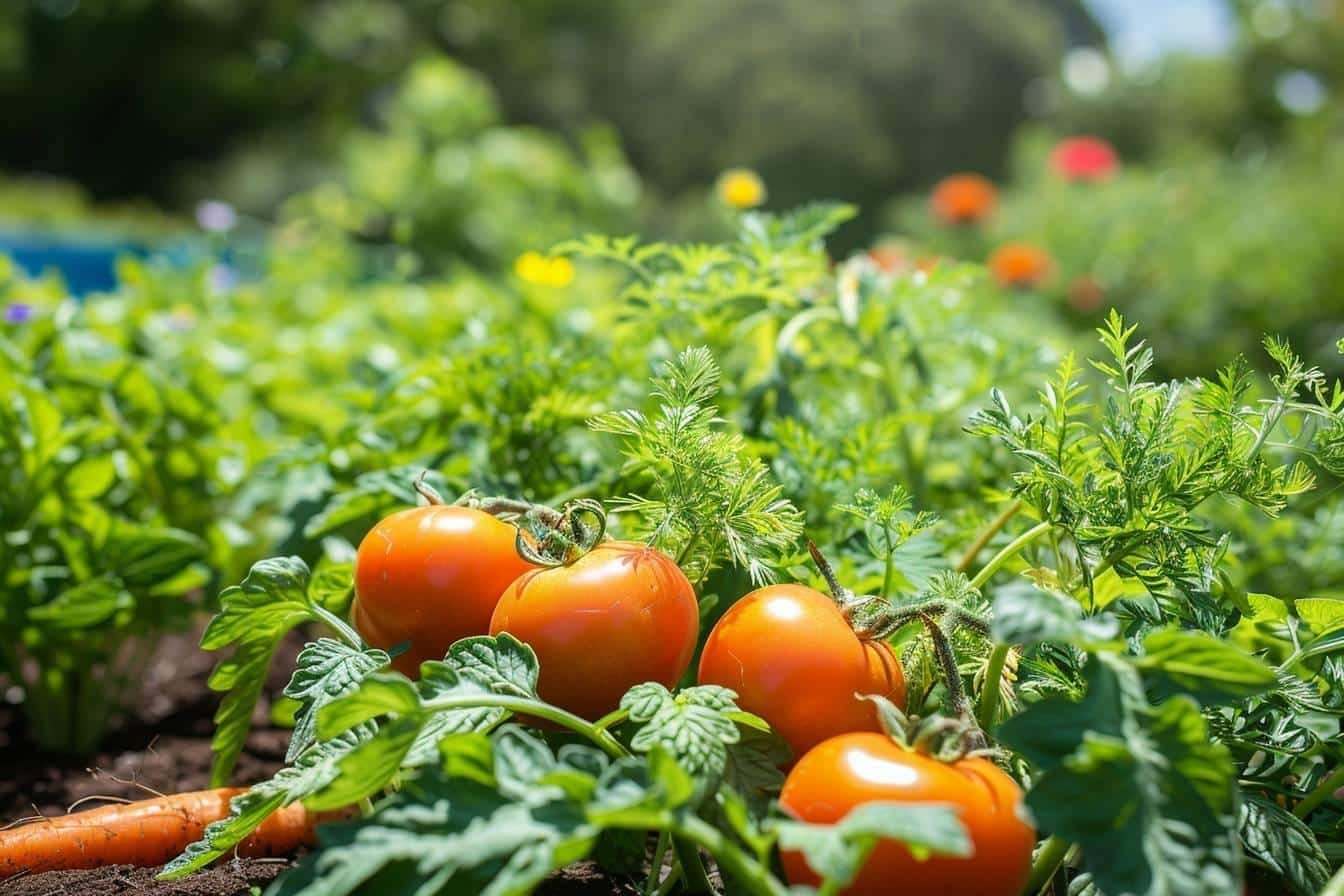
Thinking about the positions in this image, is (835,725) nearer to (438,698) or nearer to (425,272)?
(438,698)

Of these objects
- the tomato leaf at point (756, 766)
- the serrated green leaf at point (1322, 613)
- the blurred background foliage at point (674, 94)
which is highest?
the serrated green leaf at point (1322, 613)

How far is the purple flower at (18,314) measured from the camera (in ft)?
6.46

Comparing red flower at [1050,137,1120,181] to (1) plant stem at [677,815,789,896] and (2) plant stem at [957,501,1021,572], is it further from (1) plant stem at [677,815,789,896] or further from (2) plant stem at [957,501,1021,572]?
(1) plant stem at [677,815,789,896]

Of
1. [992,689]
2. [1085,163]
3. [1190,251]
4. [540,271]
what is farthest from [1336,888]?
[1085,163]

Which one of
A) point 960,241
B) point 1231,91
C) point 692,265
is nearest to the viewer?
point 692,265

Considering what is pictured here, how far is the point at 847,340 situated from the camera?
1.66 meters

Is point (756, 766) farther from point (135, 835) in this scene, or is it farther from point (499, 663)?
point (135, 835)

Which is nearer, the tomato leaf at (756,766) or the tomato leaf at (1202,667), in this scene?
the tomato leaf at (1202,667)

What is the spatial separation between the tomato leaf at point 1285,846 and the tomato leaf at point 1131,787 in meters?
0.24

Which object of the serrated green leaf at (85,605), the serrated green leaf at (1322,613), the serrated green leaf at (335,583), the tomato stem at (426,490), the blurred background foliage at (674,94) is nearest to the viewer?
the serrated green leaf at (1322,613)

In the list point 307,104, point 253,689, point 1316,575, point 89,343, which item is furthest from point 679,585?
point 307,104

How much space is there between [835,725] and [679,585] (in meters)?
0.17

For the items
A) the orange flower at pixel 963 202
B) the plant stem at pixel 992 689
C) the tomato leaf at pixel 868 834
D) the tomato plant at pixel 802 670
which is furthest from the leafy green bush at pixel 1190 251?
the tomato leaf at pixel 868 834

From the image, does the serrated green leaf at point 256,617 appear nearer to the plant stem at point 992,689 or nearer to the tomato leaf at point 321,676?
the tomato leaf at point 321,676
